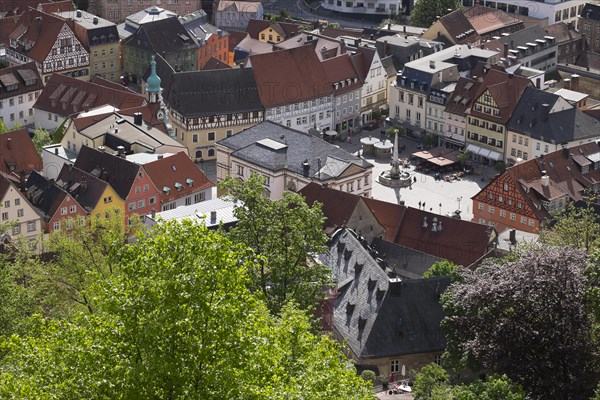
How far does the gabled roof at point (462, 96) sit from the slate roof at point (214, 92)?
17.5 meters

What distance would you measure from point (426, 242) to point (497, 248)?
506 cm

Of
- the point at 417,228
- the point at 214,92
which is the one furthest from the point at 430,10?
the point at 417,228

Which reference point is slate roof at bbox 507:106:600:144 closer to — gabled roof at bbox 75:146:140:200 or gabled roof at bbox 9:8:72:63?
gabled roof at bbox 75:146:140:200

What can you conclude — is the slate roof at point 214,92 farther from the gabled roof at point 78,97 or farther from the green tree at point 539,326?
the green tree at point 539,326

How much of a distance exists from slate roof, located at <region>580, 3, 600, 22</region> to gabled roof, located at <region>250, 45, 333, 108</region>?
127 ft

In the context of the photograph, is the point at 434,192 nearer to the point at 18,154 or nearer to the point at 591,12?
the point at 18,154

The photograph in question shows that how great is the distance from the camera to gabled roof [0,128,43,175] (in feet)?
383

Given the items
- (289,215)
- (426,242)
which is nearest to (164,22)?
(426,242)

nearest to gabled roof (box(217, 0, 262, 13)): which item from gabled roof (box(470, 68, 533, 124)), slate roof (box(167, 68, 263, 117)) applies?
slate roof (box(167, 68, 263, 117))

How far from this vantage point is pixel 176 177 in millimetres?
114062

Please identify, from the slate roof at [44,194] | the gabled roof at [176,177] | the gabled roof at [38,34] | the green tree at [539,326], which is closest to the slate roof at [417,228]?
the gabled roof at [176,177]

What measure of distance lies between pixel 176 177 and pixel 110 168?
5.18 m

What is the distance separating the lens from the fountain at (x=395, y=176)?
126 metres

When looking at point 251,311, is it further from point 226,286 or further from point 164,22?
point 164,22
